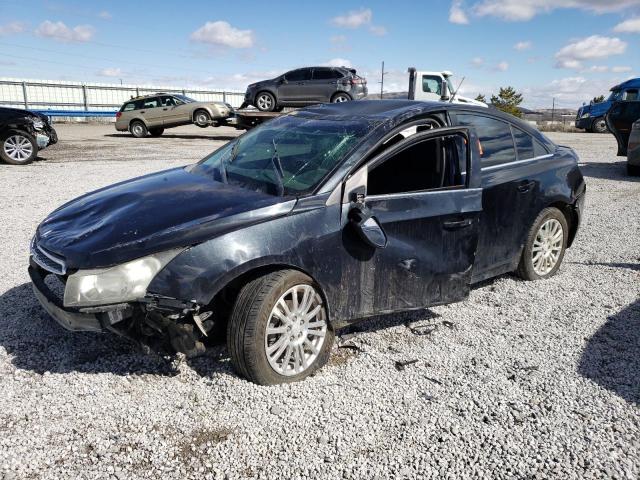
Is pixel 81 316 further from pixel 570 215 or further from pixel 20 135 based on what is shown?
pixel 20 135

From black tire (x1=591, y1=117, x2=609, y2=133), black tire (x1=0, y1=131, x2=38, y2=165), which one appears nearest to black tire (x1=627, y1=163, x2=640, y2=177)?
black tire (x1=0, y1=131, x2=38, y2=165)

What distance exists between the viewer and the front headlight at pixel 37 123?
41.2 feet

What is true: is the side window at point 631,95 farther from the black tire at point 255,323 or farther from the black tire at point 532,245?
the black tire at point 255,323

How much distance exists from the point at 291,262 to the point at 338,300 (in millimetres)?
440

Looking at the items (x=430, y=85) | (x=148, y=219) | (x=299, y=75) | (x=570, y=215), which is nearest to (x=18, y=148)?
(x=299, y=75)

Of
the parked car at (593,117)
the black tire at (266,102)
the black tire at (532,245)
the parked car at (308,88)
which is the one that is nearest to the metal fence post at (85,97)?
the parked car at (308,88)

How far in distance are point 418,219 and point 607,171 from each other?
11.9 metres

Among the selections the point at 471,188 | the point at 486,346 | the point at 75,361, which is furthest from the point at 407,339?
the point at 75,361

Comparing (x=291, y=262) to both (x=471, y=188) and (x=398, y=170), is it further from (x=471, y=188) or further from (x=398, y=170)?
(x=471, y=188)

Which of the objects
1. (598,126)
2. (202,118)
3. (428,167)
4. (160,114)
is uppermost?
(160,114)

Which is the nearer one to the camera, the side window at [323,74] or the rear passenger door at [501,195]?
the rear passenger door at [501,195]

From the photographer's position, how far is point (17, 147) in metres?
12.6

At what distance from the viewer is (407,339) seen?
3891mm

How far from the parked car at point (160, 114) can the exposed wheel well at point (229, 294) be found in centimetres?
1887
